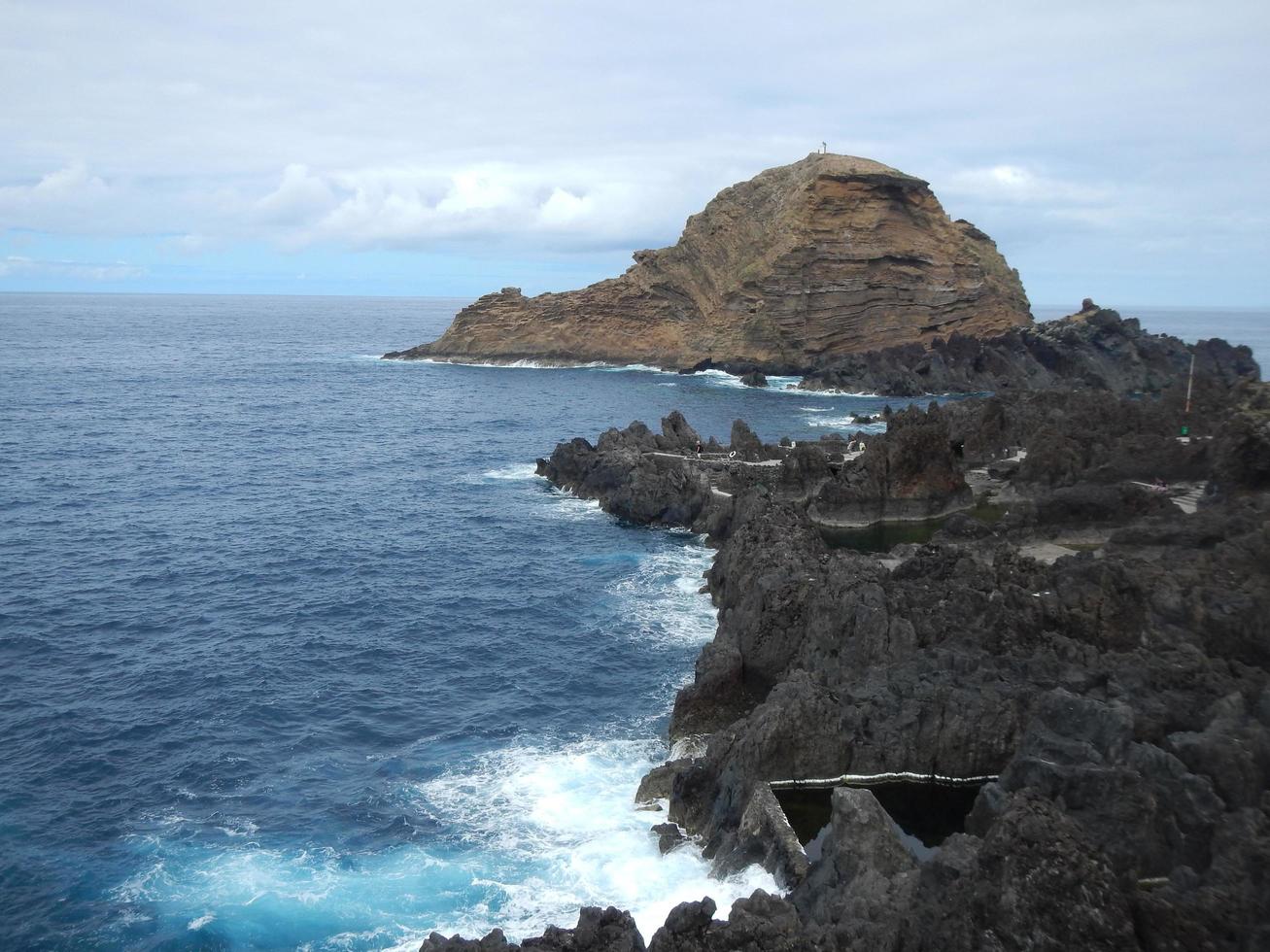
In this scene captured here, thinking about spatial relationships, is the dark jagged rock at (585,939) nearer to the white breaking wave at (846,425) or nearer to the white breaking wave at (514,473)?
the white breaking wave at (514,473)

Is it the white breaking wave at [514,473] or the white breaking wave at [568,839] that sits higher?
the white breaking wave at [514,473]

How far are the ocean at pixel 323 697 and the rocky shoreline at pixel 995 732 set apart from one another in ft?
9.73

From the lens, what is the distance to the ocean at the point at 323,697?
75.5ft

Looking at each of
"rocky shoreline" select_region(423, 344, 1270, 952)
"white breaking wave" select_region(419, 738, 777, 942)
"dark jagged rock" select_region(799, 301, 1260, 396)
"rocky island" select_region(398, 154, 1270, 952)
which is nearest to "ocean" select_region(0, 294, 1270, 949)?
"white breaking wave" select_region(419, 738, 777, 942)

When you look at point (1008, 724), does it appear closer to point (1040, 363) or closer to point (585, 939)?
point (585, 939)

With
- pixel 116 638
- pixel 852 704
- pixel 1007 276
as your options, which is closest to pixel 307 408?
pixel 116 638

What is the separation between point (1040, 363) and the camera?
116562 mm

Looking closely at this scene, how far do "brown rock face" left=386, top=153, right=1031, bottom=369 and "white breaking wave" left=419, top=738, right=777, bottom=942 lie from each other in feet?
328

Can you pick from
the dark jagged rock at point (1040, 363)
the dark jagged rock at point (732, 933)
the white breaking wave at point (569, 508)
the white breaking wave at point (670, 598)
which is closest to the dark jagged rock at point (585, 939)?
the dark jagged rock at point (732, 933)

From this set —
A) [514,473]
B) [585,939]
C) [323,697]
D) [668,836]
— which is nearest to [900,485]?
[514,473]

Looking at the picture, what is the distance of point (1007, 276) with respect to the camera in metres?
143

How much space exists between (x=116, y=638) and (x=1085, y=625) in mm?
34809

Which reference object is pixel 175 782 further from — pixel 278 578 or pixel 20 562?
pixel 20 562

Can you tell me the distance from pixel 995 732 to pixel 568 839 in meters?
11.5
